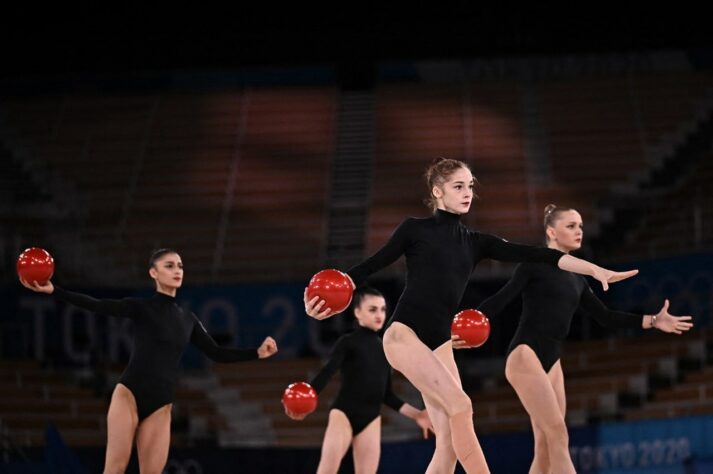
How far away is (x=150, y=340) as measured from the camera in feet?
28.4

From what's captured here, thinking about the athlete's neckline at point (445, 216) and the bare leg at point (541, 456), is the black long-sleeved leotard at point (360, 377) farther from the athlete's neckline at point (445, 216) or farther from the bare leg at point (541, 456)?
the athlete's neckline at point (445, 216)

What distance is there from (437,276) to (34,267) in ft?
9.58

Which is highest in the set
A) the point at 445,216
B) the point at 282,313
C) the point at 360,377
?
the point at 282,313

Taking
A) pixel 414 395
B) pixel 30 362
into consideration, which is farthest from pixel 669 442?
pixel 30 362

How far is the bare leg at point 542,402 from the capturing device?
7.97 m

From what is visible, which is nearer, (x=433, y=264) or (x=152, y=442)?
(x=433, y=264)

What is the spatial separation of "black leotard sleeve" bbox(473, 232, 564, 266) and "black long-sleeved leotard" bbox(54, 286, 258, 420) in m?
2.55

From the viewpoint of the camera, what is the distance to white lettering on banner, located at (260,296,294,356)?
17.3 meters

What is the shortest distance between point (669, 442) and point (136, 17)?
42.0 ft

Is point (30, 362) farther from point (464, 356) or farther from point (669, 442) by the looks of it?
point (669, 442)

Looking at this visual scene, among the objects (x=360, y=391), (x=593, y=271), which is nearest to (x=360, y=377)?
(x=360, y=391)

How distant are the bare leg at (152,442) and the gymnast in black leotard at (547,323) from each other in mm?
2362

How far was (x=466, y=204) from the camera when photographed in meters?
7.23

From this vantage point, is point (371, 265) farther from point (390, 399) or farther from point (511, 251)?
point (390, 399)
